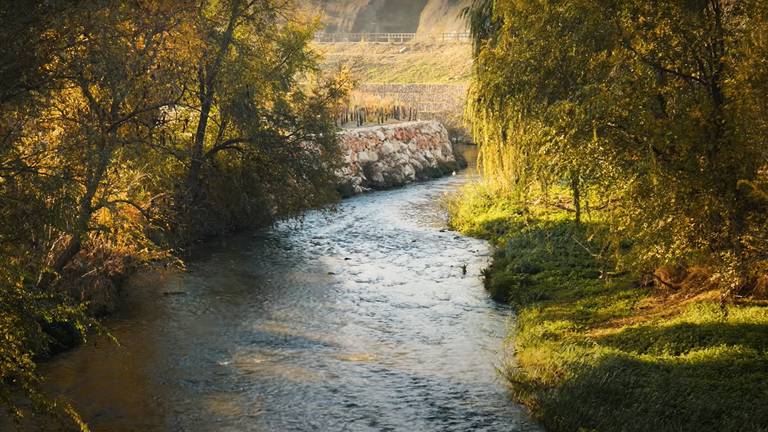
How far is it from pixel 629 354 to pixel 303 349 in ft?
21.4

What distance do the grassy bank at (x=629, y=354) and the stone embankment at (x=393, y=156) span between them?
19.8 metres

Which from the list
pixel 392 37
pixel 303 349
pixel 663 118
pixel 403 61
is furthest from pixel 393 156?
pixel 392 37

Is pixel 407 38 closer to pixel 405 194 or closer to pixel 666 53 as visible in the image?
pixel 405 194

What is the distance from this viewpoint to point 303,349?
16.0m

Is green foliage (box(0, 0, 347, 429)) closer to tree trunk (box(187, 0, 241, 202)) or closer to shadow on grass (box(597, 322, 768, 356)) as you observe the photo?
tree trunk (box(187, 0, 241, 202))

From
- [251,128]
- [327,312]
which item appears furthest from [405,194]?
[327,312]

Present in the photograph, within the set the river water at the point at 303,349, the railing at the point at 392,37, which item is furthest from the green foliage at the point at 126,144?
the railing at the point at 392,37

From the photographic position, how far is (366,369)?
14.9 meters

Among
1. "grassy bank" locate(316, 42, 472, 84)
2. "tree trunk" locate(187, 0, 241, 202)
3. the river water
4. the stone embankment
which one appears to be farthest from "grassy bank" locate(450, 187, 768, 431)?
"grassy bank" locate(316, 42, 472, 84)

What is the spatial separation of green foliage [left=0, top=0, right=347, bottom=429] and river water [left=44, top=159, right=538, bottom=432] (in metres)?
1.19

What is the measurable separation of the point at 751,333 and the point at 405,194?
26579 millimetres

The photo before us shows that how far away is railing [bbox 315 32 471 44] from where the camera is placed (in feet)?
353

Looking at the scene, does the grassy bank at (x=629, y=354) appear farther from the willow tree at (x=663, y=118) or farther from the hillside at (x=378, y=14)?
the hillside at (x=378, y=14)

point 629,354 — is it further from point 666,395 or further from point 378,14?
point 378,14
